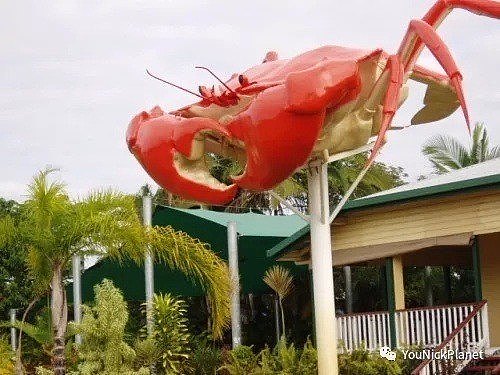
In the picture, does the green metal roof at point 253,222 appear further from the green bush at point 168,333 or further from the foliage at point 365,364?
the foliage at point 365,364

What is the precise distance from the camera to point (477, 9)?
11.6 meters

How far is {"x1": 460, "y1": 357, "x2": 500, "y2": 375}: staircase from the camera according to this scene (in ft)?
46.7

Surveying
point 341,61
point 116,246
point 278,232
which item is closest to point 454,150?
point 278,232

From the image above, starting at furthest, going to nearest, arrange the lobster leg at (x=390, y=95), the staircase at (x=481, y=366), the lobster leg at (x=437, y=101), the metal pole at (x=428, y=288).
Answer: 1. the metal pole at (x=428, y=288)
2. the staircase at (x=481, y=366)
3. the lobster leg at (x=437, y=101)
4. the lobster leg at (x=390, y=95)

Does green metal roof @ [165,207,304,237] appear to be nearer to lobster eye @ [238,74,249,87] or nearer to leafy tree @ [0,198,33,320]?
lobster eye @ [238,74,249,87]

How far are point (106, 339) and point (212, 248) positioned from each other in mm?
5756

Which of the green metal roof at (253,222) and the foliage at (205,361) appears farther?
the green metal roof at (253,222)

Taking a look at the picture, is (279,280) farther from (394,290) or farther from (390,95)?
(390,95)

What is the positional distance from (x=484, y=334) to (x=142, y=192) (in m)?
23.7

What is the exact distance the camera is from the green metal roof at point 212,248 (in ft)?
64.6

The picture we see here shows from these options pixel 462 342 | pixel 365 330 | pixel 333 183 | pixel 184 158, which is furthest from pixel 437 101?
pixel 333 183

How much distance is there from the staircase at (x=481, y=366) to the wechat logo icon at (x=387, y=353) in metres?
1.05

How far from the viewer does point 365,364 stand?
47.3 feet

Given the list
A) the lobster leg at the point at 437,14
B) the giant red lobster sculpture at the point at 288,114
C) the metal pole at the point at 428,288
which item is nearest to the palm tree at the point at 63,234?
the giant red lobster sculpture at the point at 288,114
